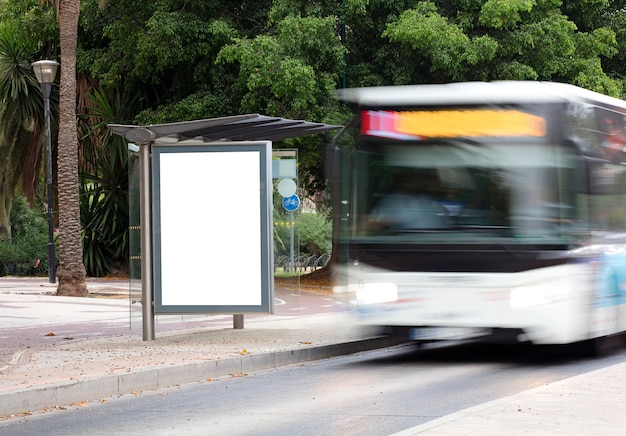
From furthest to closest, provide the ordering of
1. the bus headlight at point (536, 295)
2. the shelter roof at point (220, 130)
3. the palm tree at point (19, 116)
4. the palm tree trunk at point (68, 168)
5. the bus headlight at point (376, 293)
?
the palm tree at point (19, 116) → the palm tree trunk at point (68, 168) → the shelter roof at point (220, 130) → the bus headlight at point (376, 293) → the bus headlight at point (536, 295)

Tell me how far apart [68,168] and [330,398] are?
15311 millimetres

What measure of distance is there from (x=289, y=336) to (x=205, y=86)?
52.8 feet

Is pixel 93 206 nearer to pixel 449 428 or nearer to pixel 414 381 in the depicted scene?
pixel 414 381

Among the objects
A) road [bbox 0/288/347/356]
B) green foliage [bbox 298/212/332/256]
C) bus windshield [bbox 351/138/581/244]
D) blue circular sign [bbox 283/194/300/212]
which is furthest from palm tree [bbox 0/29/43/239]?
bus windshield [bbox 351/138/581/244]

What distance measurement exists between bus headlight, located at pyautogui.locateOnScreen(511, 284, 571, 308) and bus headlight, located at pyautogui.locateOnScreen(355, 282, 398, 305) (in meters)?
1.43

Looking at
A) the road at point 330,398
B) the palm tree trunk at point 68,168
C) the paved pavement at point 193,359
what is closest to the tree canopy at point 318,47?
the palm tree trunk at point 68,168

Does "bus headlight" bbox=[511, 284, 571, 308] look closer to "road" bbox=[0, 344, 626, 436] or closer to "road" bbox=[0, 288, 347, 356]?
"road" bbox=[0, 344, 626, 436]

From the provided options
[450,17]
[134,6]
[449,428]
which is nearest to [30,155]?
[134,6]

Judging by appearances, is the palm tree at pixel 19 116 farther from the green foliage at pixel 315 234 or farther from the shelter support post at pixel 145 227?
the shelter support post at pixel 145 227

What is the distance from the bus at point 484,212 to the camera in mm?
12539

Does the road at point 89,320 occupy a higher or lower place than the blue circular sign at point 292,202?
lower

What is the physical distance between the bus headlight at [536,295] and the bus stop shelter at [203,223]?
3.31 metres

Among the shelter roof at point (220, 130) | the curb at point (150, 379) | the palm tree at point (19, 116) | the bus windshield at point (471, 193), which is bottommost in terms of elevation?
the curb at point (150, 379)

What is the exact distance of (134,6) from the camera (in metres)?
30.9
